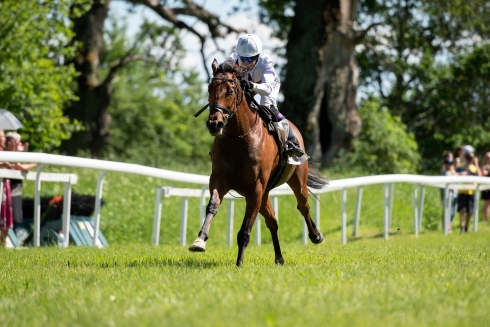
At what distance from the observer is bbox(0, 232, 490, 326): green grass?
4.93 meters

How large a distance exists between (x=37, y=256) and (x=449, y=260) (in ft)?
13.8

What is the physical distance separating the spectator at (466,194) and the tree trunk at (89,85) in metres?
12.2

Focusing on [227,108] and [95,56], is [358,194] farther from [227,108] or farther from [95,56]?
[95,56]

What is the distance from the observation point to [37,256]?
30.2 ft

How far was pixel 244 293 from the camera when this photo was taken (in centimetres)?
570

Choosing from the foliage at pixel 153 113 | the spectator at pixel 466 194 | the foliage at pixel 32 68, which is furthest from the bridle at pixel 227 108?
the foliage at pixel 153 113

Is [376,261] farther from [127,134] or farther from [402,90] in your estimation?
[127,134]

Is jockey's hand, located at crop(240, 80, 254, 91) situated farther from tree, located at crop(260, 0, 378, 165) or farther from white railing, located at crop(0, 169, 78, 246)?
tree, located at crop(260, 0, 378, 165)

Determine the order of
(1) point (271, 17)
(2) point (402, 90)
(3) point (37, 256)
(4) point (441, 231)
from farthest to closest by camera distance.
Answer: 1. (2) point (402, 90)
2. (1) point (271, 17)
3. (4) point (441, 231)
4. (3) point (37, 256)

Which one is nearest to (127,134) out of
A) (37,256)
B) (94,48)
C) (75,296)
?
(94,48)

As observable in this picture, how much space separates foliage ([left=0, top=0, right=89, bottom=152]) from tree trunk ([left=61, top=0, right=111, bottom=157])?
6.46 metres

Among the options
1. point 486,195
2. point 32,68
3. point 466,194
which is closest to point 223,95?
point 466,194

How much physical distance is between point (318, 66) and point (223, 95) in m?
16.5

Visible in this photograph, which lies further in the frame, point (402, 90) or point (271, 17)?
point (402, 90)
